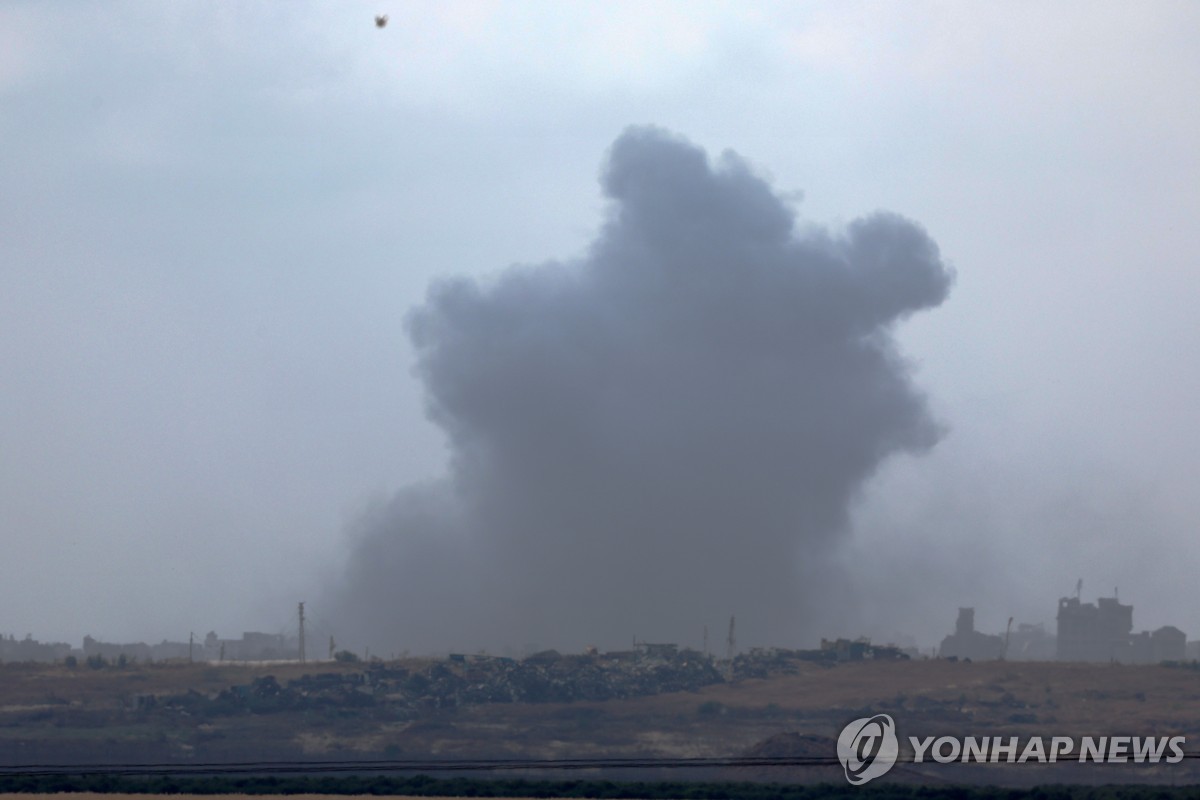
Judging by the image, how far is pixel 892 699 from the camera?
304 ft

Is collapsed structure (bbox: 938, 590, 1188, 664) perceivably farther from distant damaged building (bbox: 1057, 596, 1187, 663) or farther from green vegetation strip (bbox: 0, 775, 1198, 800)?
green vegetation strip (bbox: 0, 775, 1198, 800)

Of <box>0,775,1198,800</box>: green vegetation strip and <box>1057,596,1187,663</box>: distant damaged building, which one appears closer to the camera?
<box>0,775,1198,800</box>: green vegetation strip

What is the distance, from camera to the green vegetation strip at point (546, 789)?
49.3 metres

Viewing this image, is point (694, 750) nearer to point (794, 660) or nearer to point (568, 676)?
point (568, 676)

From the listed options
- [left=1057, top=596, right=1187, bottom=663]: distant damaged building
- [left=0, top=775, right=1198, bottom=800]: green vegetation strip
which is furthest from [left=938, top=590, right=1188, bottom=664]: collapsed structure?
[left=0, top=775, right=1198, bottom=800]: green vegetation strip

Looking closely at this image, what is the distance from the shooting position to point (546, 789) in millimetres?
52250

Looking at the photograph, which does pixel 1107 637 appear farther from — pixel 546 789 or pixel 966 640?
pixel 546 789

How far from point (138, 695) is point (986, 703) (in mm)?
59501

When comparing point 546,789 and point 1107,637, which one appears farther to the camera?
point 1107,637

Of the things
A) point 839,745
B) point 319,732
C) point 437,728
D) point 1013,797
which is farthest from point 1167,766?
point 319,732

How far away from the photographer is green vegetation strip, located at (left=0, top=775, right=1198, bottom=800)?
49.3 metres

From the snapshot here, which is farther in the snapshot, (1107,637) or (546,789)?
(1107,637)

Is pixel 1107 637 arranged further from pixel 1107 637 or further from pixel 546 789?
pixel 546 789

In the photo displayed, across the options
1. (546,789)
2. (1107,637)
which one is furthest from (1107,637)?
(546,789)
